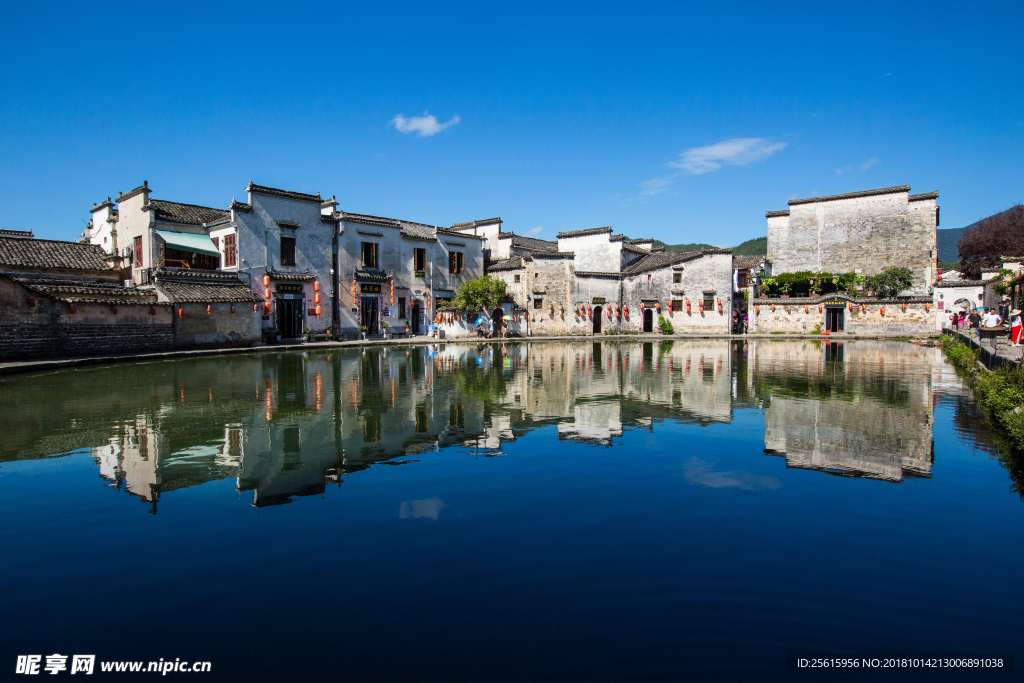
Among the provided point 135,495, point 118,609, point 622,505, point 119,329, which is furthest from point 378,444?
point 119,329

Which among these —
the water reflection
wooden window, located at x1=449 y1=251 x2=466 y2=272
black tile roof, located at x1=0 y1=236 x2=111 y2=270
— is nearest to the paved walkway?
the water reflection

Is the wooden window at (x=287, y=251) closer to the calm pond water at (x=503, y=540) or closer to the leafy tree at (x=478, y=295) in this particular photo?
the leafy tree at (x=478, y=295)

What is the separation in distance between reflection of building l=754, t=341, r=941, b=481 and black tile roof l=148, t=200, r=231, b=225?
2333 cm

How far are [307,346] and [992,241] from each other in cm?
4210

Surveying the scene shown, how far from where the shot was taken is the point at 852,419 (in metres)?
8.17

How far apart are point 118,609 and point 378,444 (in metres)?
3.71

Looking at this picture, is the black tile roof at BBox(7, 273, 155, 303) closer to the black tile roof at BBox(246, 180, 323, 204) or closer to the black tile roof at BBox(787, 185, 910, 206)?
the black tile roof at BBox(246, 180, 323, 204)

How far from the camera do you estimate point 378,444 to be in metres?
6.81

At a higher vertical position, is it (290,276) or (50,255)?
(50,255)

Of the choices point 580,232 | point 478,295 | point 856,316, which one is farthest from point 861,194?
point 478,295

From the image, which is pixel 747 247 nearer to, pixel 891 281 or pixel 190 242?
pixel 891 281

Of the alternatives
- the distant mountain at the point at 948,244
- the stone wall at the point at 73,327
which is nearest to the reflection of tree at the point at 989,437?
the stone wall at the point at 73,327

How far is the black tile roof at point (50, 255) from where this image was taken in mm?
20453

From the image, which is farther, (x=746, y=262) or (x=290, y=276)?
(x=746, y=262)
